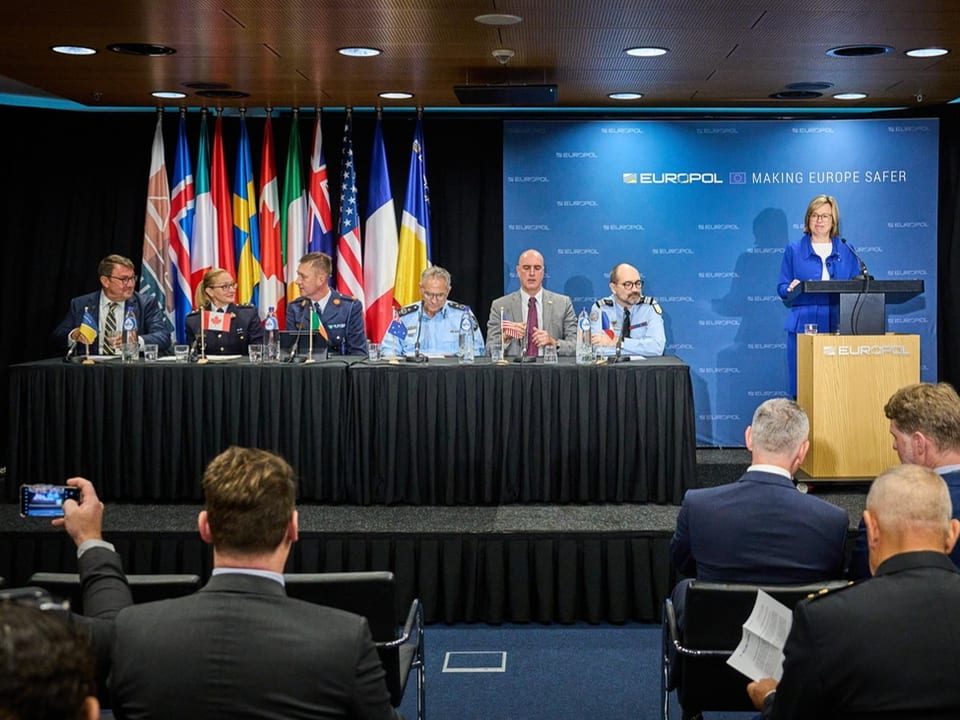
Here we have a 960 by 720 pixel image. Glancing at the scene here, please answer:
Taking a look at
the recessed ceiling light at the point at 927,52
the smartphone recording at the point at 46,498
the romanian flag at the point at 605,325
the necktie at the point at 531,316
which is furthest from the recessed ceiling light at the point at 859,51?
the smartphone recording at the point at 46,498

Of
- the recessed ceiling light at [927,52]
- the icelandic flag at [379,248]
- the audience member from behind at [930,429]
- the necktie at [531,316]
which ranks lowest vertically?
the audience member from behind at [930,429]

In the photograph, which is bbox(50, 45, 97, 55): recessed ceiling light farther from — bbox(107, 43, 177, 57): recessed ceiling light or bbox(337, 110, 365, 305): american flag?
bbox(337, 110, 365, 305): american flag

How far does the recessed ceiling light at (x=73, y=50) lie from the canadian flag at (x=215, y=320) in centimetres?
152

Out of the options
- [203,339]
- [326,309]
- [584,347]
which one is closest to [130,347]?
[203,339]

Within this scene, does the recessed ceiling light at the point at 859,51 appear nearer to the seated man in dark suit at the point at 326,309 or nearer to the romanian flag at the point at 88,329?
the seated man in dark suit at the point at 326,309

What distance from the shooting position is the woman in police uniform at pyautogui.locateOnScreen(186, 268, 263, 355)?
6402 millimetres

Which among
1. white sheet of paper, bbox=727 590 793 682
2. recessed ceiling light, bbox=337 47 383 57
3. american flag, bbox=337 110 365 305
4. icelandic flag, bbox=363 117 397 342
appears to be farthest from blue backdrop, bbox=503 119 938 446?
white sheet of paper, bbox=727 590 793 682

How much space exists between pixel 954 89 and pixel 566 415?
4011 millimetres

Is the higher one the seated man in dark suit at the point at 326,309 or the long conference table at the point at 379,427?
the seated man in dark suit at the point at 326,309

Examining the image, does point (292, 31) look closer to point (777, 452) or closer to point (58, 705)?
point (777, 452)

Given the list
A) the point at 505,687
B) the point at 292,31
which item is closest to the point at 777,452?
the point at 505,687

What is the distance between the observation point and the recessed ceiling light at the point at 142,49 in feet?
20.1

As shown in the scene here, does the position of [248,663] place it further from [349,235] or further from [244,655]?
[349,235]

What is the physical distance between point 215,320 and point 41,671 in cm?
541
